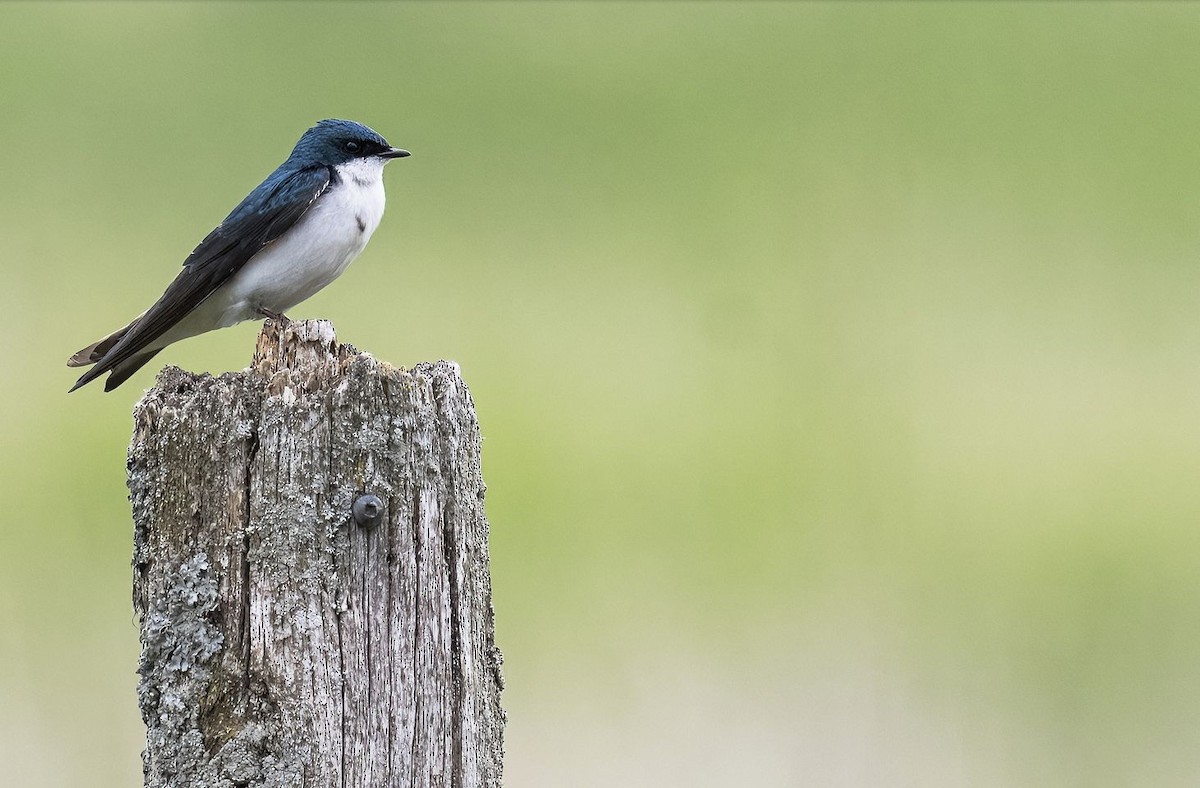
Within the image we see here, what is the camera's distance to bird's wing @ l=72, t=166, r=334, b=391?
15.4 feet

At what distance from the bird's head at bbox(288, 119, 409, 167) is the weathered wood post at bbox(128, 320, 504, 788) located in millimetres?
2580

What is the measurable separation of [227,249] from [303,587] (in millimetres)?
2351

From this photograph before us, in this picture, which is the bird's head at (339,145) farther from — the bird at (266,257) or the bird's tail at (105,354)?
the bird's tail at (105,354)

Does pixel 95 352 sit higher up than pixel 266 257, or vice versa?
pixel 266 257

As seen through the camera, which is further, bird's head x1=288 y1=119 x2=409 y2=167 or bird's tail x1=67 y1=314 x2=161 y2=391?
bird's head x1=288 y1=119 x2=409 y2=167

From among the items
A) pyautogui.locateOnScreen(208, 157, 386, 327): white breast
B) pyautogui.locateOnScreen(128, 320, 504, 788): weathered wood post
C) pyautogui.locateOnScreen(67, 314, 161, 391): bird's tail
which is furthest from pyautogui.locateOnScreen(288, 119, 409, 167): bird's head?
pyautogui.locateOnScreen(128, 320, 504, 788): weathered wood post

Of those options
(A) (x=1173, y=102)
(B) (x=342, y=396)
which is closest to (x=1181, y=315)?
(A) (x=1173, y=102)

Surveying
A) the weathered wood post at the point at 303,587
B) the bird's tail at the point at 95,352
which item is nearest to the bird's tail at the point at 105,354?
the bird's tail at the point at 95,352

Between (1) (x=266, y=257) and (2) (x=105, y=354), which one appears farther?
(1) (x=266, y=257)

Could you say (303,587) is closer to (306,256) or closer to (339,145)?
(306,256)

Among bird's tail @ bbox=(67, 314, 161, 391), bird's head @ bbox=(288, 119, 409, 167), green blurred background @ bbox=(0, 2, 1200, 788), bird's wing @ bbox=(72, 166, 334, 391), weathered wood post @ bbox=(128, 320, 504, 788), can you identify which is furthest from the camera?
green blurred background @ bbox=(0, 2, 1200, 788)

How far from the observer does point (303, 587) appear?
2.87 m

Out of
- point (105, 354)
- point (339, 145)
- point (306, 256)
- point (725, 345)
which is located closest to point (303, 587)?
A: point (105, 354)

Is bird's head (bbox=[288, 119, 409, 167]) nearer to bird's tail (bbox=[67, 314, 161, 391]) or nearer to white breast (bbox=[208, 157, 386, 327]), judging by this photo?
white breast (bbox=[208, 157, 386, 327])
